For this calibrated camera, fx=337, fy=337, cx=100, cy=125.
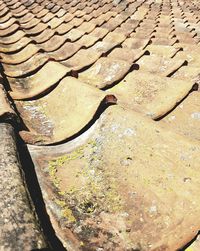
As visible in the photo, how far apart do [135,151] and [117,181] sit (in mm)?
184

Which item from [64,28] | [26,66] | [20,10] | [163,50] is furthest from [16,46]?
[20,10]

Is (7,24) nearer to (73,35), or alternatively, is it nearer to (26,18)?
(26,18)

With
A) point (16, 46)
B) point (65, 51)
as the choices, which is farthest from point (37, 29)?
point (65, 51)

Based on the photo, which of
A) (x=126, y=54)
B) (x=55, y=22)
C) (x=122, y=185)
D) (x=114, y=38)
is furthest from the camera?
(x=55, y=22)

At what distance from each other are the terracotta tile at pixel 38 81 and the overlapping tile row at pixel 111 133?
0.01 m

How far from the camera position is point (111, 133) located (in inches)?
69.8

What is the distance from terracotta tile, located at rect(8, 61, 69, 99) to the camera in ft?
7.97

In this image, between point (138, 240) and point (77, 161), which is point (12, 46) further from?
point (138, 240)

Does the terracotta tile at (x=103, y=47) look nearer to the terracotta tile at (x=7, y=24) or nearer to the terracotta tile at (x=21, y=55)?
the terracotta tile at (x=21, y=55)

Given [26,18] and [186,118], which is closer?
[186,118]

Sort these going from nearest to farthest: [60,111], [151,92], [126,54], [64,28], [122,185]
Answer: [122,185]
[60,111]
[151,92]
[126,54]
[64,28]

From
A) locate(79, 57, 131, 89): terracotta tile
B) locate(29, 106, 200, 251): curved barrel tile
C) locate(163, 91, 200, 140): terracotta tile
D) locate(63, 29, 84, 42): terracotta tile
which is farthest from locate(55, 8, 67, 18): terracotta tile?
locate(29, 106, 200, 251): curved barrel tile

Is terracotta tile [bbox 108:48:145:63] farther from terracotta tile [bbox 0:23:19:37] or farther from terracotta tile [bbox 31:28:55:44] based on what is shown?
terracotta tile [bbox 0:23:19:37]

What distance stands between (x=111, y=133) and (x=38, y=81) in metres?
1.07
